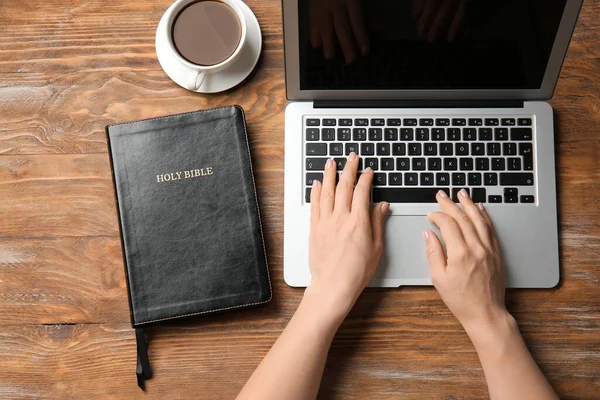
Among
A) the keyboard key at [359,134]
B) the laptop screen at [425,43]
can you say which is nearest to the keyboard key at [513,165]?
the laptop screen at [425,43]

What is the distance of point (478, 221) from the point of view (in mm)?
799

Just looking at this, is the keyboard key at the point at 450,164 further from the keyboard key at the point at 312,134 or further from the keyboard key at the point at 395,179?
the keyboard key at the point at 312,134

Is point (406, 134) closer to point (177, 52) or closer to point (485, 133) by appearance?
point (485, 133)

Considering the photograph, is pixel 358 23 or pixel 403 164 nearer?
pixel 358 23

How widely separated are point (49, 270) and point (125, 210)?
6.0 inches

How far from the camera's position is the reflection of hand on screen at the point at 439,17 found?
667mm

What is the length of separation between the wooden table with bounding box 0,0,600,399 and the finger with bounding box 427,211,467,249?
0.08 m

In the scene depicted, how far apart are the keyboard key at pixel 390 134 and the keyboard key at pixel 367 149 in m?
0.02

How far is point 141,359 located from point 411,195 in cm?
45

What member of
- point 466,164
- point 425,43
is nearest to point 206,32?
point 425,43

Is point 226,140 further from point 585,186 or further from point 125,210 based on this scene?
point 585,186

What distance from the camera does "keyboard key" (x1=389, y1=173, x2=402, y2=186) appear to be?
0.82 metres

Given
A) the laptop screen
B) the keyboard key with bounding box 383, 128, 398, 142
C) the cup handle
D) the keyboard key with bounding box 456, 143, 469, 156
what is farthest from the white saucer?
the keyboard key with bounding box 456, 143, 469, 156

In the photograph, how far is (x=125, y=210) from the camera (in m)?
0.83
